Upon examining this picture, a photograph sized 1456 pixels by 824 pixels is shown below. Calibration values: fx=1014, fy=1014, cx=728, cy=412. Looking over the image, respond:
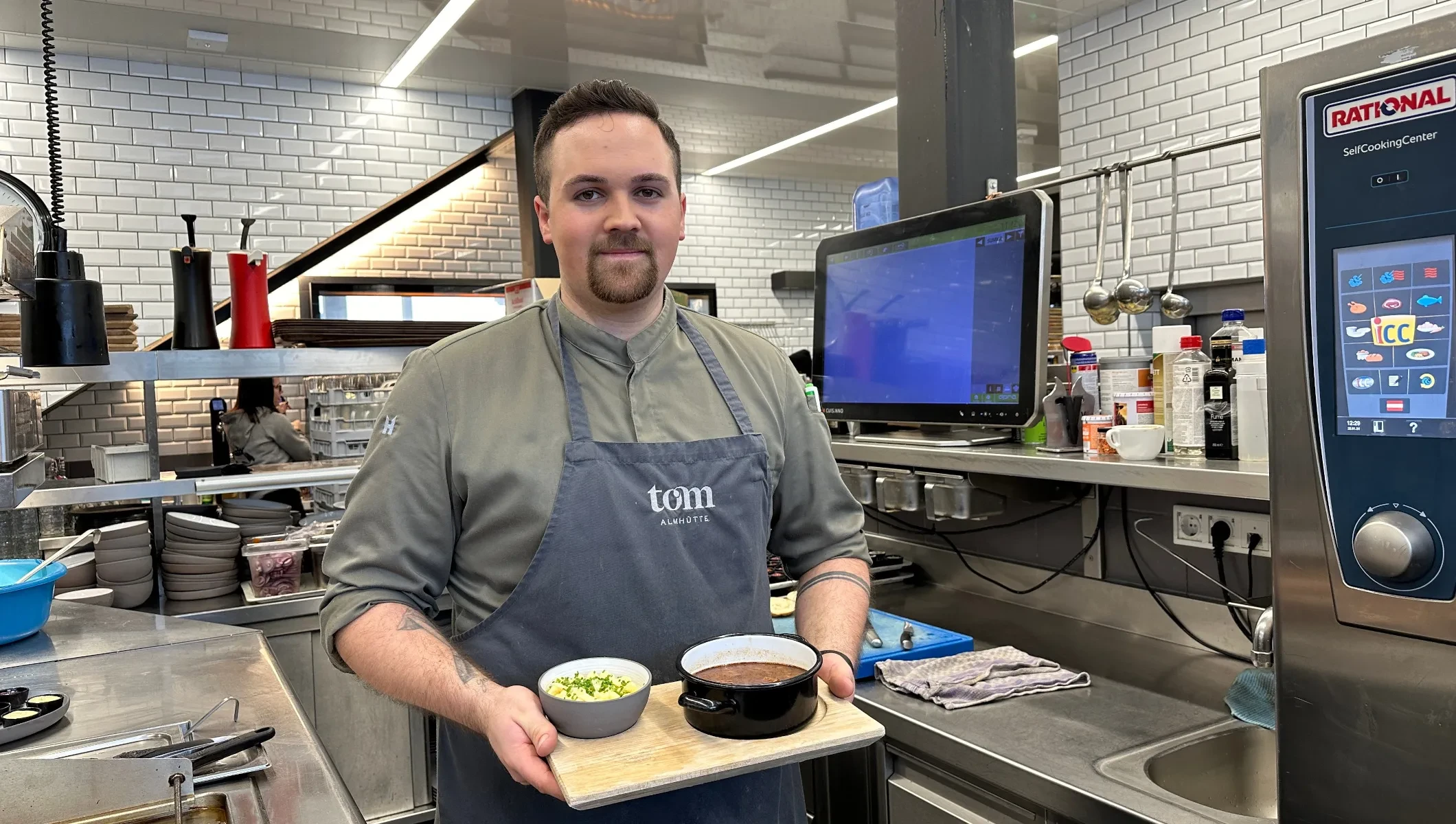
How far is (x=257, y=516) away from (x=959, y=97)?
8.17 ft

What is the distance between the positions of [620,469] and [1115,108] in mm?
5678

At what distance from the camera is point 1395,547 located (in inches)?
44.5

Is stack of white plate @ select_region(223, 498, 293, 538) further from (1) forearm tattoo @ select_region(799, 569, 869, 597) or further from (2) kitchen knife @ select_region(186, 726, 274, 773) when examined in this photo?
(1) forearm tattoo @ select_region(799, 569, 869, 597)

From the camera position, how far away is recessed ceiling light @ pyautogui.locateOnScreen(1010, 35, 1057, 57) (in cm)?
648

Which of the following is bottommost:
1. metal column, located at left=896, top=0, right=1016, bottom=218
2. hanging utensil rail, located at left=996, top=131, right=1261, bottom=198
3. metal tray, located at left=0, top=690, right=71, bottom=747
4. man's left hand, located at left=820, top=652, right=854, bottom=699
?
metal tray, located at left=0, top=690, right=71, bottom=747

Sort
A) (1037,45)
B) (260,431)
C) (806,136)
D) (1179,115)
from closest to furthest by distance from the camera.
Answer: (1179,115) < (260,431) < (1037,45) < (806,136)

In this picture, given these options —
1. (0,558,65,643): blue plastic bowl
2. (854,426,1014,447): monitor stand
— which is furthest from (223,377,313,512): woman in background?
(854,426,1014,447): monitor stand

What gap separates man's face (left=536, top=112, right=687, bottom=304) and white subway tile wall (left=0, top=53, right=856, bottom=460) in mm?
5539

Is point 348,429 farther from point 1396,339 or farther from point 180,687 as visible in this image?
point 1396,339

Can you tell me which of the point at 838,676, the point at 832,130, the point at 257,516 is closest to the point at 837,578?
the point at 838,676

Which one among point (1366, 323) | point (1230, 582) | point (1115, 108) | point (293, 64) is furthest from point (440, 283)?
point (1366, 323)

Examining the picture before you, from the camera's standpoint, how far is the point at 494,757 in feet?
4.78

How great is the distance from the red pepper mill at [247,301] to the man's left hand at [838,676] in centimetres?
229

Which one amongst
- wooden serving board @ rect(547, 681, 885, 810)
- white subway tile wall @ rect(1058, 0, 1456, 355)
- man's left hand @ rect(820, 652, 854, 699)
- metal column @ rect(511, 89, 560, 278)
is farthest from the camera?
metal column @ rect(511, 89, 560, 278)
